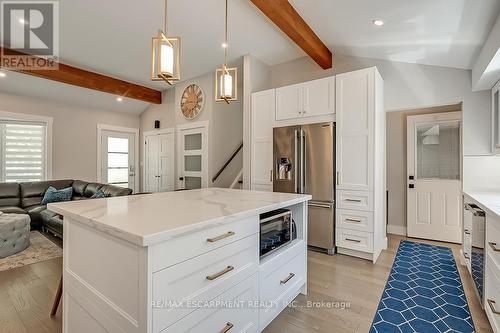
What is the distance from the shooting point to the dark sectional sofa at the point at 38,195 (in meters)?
3.90

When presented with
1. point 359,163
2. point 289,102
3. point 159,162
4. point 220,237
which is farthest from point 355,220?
point 159,162

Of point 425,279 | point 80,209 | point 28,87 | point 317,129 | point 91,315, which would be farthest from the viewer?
point 28,87

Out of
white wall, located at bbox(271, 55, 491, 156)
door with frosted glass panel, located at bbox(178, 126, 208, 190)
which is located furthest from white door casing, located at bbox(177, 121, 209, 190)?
white wall, located at bbox(271, 55, 491, 156)

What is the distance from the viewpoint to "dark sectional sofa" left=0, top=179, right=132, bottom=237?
3.90 meters

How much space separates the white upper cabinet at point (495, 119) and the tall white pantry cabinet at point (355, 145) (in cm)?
107

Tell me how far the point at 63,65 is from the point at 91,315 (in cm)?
477

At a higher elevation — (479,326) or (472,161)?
(472,161)

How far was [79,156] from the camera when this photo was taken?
5609 mm

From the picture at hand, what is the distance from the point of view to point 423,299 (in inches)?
83.2

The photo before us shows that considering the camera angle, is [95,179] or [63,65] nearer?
[63,65]

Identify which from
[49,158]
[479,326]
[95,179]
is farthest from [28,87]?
[479,326]

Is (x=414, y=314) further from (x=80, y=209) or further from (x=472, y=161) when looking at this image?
(x=80, y=209)

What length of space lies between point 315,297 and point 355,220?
4.17ft

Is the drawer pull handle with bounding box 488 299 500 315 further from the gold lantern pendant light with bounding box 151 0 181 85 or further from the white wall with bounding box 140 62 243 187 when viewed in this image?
the white wall with bounding box 140 62 243 187
